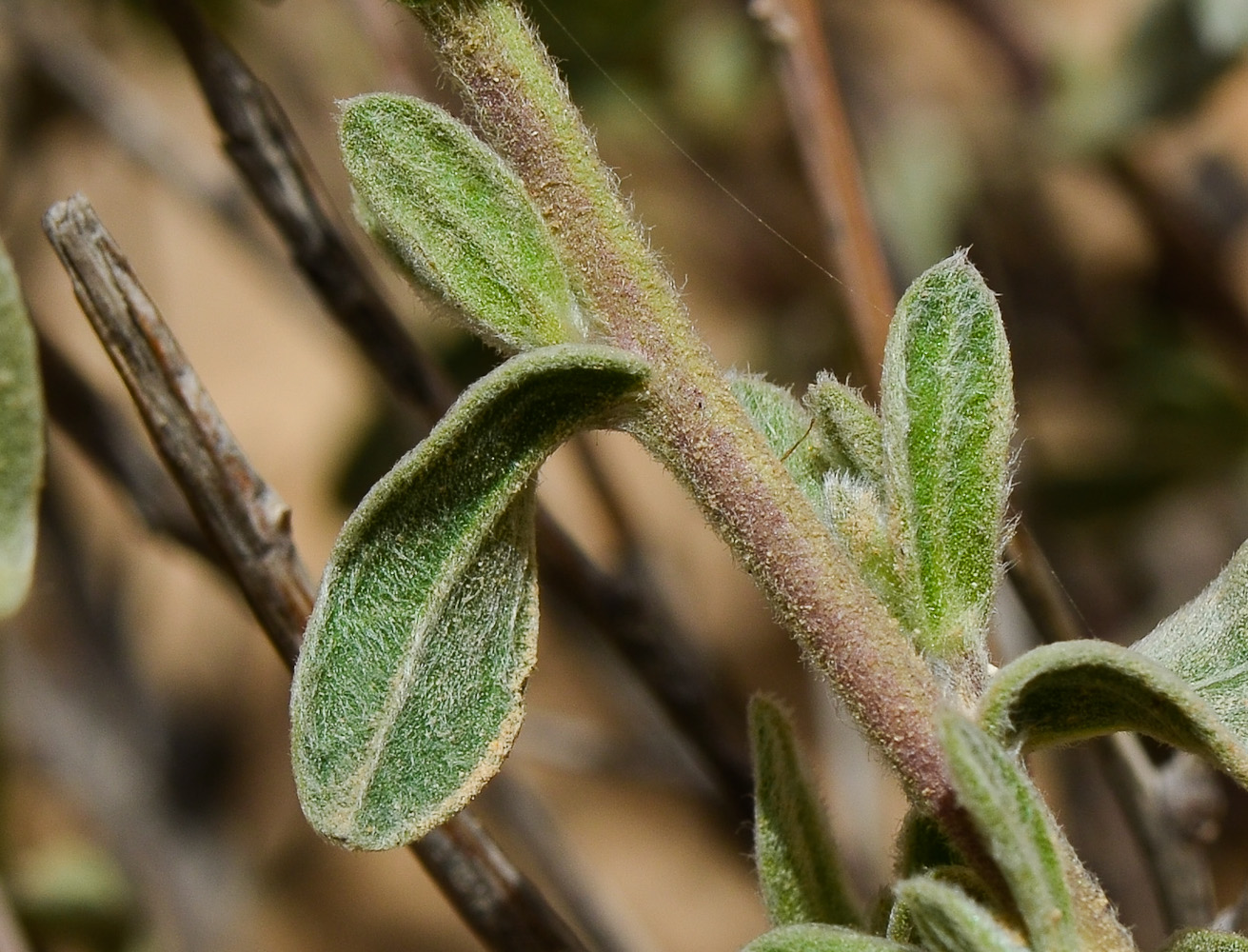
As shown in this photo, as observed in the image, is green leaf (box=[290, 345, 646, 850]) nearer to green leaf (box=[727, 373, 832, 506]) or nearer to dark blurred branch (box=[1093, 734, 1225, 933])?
green leaf (box=[727, 373, 832, 506])

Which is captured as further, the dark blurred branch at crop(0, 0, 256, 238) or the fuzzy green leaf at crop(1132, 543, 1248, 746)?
the dark blurred branch at crop(0, 0, 256, 238)

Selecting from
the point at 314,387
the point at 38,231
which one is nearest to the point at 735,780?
the point at 38,231

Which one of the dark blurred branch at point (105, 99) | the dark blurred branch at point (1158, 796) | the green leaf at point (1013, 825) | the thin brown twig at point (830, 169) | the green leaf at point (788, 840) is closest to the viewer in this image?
the green leaf at point (1013, 825)

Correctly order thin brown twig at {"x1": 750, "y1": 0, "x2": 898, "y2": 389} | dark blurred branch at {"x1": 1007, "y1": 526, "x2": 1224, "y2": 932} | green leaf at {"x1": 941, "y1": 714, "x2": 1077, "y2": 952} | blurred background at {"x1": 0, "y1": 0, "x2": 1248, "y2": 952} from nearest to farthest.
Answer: green leaf at {"x1": 941, "y1": 714, "x2": 1077, "y2": 952} < dark blurred branch at {"x1": 1007, "y1": 526, "x2": 1224, "y2": 932} < thin brown twig at {"x1": 750, "y1": 0, "x2": 898, "y2": 389} < blurred background at {"x1": 0, "y1": 0, "x2": 1248, "y2": 952}

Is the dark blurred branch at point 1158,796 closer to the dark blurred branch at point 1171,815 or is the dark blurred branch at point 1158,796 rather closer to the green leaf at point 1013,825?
the dark blurred branch at point 1171,815

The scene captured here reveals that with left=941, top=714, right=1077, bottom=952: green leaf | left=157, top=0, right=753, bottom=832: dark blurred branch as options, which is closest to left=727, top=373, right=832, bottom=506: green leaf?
left=941, top=714, right=1077, bottom=952: green leaf

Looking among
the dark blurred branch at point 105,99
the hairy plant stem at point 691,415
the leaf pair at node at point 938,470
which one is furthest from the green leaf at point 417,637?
the dark blurred branch at point 105,99
